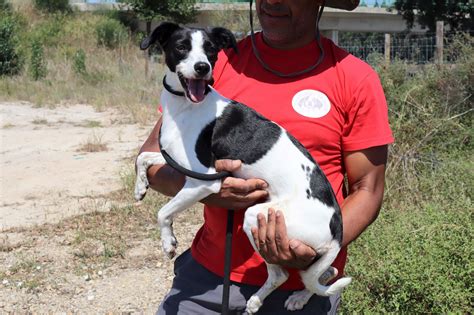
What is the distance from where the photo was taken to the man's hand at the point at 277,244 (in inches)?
98.6

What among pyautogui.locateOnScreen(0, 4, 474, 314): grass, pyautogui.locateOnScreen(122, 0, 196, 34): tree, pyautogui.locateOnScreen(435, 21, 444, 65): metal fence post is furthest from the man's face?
pyautogui.locateOnScreen(122, 0, 196, 34): tree

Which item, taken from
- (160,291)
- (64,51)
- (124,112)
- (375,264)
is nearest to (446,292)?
(375,264)

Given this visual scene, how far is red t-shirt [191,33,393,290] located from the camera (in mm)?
2646

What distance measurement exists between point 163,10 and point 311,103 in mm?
40379

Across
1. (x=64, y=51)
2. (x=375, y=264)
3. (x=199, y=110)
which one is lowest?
(x=64, y=51)

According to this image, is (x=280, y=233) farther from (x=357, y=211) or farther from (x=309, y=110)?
(x=309, y=110)

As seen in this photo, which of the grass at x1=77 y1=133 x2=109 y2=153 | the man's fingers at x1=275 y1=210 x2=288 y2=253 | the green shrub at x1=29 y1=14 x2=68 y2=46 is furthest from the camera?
the green shrub at x1=29 y1=14 x2=68 y2=46

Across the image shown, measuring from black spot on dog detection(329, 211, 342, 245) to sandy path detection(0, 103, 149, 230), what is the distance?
6191mm

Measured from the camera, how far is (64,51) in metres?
31.5

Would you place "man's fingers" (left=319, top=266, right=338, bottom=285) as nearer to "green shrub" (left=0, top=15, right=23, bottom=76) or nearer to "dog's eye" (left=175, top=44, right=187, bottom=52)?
"dog's eye" (left=175, top=44, right=187, bottom=52)

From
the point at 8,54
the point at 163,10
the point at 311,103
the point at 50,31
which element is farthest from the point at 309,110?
the point at 163,10

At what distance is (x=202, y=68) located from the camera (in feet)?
8.82

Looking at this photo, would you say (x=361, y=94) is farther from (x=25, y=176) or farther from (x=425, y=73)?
(x=25, y=176)

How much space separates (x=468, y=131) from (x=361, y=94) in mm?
6494
